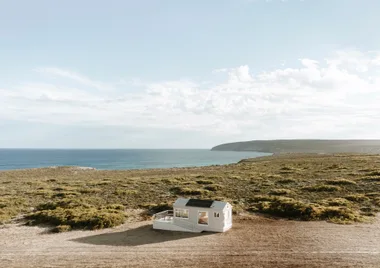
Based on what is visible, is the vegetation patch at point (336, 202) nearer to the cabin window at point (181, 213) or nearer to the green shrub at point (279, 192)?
the green shrub at point (279, 192)

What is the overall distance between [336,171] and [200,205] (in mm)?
39598

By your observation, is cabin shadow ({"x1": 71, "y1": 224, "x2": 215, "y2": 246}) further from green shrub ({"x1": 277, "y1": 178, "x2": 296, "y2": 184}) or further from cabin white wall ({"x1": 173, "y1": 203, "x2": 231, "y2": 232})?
green shrub ({"x1": 277, "y1": 178, "x2": 296, "y2": 184})

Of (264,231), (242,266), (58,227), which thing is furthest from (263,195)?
(58,227)

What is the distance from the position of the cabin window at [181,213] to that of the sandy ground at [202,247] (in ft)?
5.56

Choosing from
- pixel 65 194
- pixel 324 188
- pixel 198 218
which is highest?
pixel 324 188

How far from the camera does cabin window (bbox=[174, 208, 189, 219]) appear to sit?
26812 millimetres

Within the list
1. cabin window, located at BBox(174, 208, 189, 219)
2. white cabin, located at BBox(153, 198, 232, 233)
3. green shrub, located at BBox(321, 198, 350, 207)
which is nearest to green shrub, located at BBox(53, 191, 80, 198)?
white cabin, located at BBox(153, 198, 232, 233)

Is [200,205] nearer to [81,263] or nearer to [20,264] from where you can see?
[81,263]

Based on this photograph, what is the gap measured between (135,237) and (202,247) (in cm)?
589

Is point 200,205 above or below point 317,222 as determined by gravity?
above

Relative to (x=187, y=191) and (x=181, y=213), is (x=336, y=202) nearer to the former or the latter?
(x=181, y=213)

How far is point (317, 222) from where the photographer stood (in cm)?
Answer: 2802

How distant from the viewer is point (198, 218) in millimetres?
26359

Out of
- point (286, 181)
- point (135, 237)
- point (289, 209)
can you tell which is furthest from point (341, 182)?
point (135, 237)
